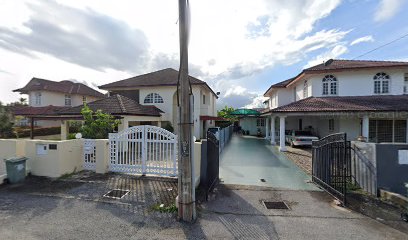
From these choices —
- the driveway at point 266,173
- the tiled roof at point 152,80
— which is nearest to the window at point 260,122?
the tiled roof at point 152,80

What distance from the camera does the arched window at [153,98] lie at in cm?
1915

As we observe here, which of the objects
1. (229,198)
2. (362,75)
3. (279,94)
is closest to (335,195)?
(229,198)

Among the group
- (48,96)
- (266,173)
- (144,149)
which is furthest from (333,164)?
(48,96)

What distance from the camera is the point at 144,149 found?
7.04 m

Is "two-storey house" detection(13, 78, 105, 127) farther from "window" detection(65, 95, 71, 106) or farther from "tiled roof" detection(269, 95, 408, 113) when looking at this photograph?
"tiled roof" detection(269, 95, 408, 113)

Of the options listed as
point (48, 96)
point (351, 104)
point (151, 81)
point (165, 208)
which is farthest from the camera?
point (48, 96)

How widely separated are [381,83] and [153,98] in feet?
60.4

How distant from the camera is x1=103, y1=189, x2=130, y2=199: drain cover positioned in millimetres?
5465

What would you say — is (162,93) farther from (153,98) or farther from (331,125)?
(331,125)

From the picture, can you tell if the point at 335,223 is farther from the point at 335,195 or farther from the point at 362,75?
the point at 362,75

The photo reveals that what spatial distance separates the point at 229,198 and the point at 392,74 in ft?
55.2

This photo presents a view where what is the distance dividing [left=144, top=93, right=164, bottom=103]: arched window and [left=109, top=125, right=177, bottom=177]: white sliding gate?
11804 millimetres

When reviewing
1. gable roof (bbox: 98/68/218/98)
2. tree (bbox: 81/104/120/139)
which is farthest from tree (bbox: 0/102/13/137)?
tree (bbox: 81/104/120/139)

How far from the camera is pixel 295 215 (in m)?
4.51
